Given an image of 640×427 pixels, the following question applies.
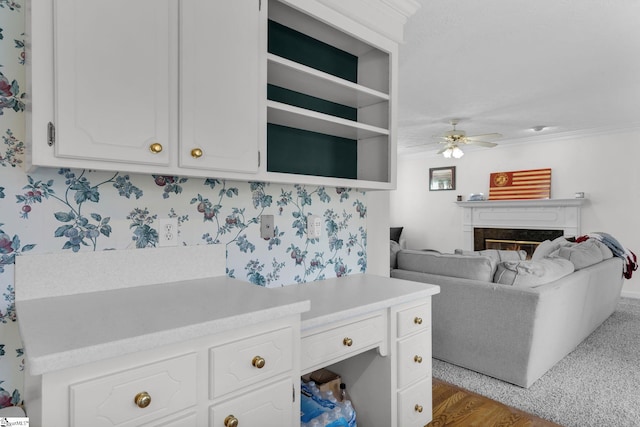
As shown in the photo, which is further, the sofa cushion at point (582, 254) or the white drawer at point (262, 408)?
the sofa cushion at point (582, 254)

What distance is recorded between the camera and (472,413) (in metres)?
2.31

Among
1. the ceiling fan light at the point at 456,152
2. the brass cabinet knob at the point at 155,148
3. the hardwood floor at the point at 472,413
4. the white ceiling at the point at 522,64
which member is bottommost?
the hardwood floor at the point at 472,413

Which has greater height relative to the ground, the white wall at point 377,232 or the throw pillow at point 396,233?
the white wall at point 377,232

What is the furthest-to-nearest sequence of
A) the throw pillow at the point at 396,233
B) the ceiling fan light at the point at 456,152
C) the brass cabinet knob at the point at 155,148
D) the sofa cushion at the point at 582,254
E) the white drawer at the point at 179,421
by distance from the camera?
the throw pillow at the point at 396,233 → the ceiling fan light at the point at 456,152 → the sofa cushion at the point at 582,254 → the brass cabinet knob at the point at 155,148 → the white drawer at the point at 179,421

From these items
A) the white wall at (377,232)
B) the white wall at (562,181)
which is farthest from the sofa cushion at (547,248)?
the white wall at (377,232)

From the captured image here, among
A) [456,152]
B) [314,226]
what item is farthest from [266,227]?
[456,152]

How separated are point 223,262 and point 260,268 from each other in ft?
0.67

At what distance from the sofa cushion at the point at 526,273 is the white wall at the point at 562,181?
3.44m

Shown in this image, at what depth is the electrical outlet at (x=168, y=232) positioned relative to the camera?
5.13 ft

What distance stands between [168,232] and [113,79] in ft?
2.06

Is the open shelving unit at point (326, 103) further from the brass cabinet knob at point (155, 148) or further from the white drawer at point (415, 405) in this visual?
the white drawer at point (415, 405)

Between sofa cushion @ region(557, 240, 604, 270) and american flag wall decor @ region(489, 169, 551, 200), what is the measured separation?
Result: 2.36 meters

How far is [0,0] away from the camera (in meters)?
1.25

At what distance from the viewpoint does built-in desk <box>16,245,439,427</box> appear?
0.89 metres
